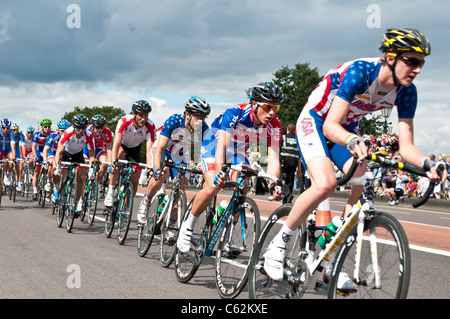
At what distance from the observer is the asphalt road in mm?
5434

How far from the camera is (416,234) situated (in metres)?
10.5

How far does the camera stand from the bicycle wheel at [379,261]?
10.5 feet

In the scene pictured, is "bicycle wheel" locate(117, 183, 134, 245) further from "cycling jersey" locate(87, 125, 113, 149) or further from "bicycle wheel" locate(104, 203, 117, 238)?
"cycling jersey" locate(87, 125, 113, 149)

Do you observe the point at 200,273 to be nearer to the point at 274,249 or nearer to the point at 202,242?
the point at 202,242

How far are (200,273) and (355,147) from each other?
3.62 metres

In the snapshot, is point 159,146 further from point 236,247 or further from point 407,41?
point 407,41

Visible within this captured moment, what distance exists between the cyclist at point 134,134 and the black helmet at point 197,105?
2.13 metres

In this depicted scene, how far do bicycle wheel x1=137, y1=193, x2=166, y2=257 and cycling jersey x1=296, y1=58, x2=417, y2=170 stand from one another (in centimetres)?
360

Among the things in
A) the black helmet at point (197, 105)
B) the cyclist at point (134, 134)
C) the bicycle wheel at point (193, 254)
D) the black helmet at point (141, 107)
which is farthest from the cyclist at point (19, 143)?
the bicycle wheel at point (193, 254)

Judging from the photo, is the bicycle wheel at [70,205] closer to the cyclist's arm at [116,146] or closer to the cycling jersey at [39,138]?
the cyclist's arm at [116,146]

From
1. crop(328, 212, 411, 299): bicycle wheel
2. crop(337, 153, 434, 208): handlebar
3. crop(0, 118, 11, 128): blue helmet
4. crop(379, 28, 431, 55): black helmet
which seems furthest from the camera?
crop(0, 118, 11, 128): blue helmet

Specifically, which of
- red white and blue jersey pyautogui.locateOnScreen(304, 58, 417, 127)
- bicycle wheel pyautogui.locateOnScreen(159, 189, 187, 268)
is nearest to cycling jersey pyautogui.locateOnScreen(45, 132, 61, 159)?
bicycle wheel pyautogui.locateOnScreen(159, 189, 187, 268)

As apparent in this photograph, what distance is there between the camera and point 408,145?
4137 mm

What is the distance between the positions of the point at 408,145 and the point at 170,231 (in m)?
3.74
